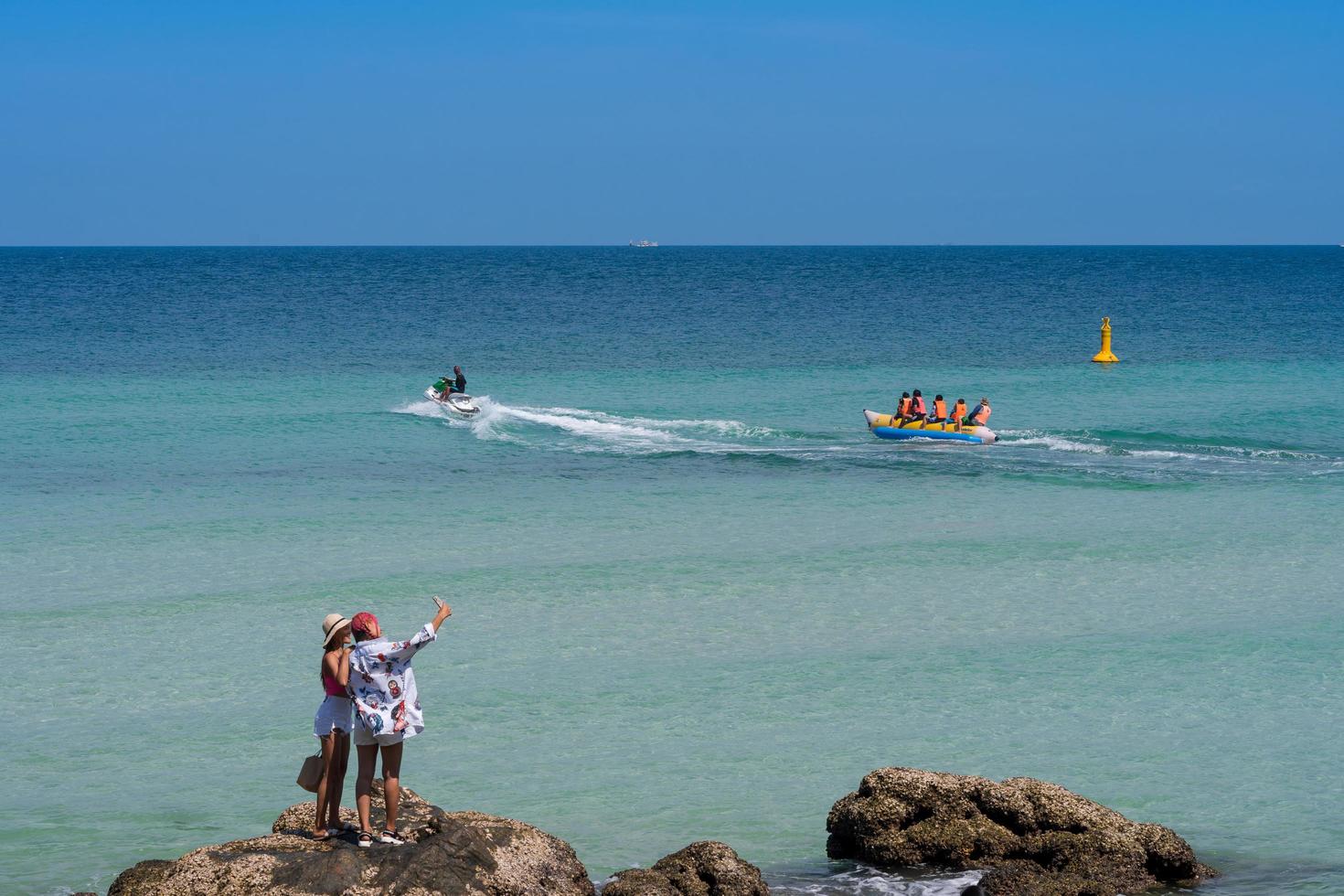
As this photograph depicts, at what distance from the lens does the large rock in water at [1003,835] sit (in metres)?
9.27

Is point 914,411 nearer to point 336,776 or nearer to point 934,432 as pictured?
point 934,432

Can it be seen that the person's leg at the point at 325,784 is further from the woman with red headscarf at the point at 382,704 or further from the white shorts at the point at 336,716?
the woman with red headscarf at the point at 382,704

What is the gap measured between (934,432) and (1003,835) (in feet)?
69.3

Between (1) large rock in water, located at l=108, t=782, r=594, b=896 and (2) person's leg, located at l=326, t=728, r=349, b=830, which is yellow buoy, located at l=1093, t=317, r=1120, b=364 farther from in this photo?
(2) person's leg, located at l=326, t=728, r=349, b=830

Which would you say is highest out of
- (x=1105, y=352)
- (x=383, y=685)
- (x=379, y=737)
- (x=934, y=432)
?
(x=1105, y=352)

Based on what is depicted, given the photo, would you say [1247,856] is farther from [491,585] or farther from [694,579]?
[491,585]

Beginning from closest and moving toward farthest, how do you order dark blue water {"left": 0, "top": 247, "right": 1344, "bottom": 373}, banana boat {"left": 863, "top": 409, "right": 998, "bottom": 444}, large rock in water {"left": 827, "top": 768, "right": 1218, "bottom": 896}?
large rock in water {"left": 827, "top": 768, "right": 1218, "bottom": 896} → banana boat {"left": 863, "top": 409, "right": 998, "bottom": 444} → dark blue water {"left": 0, "top": 247, "right": 1344, "bottom": 373}

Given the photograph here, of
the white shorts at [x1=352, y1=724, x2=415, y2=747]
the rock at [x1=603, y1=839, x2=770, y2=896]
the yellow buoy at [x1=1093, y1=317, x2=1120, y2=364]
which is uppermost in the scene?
the yellow buoy at [x1=1093, y1=317, x2=1120, y2=364]

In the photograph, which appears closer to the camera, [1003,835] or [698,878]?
[698,878]

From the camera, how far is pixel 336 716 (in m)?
8.57

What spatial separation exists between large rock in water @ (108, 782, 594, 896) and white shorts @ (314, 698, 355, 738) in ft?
2.18

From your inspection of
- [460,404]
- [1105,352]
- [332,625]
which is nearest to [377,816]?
[332,625]

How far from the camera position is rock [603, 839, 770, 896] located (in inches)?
343

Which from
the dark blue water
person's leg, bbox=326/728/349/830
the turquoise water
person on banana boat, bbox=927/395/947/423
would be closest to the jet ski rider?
the turquoise water
